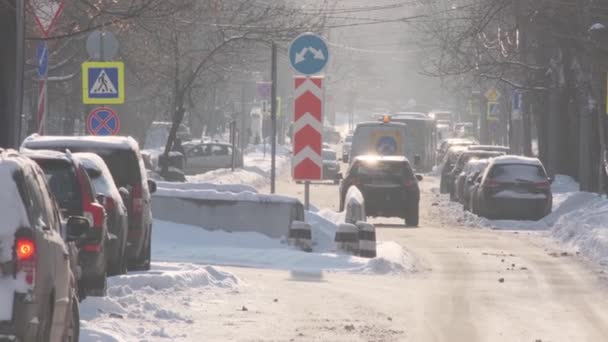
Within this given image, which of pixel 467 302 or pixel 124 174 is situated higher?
pixel 124 174

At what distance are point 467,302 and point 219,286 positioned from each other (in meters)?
2.77

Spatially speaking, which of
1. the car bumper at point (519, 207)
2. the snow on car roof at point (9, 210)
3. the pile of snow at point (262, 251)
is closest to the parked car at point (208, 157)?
the car bumper at point (519, 207)

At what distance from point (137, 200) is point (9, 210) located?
9.41 m

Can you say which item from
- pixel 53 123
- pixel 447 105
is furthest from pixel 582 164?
pixel 447 105

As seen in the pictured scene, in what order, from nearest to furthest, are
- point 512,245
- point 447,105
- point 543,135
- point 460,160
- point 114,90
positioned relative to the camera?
point 114,90, point 512,245, point 460,160, point 543,135, point 447,105

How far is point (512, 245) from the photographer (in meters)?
28.4

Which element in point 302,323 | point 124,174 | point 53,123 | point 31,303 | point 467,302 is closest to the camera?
point 31,303

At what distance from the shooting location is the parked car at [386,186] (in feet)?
112

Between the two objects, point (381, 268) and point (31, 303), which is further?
point (381, 268)

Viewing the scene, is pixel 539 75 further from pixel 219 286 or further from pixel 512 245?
pixel 219 286

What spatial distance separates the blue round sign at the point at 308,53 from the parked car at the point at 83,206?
792cm

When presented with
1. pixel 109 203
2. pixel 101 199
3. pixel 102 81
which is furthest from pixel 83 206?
pixel 102 81

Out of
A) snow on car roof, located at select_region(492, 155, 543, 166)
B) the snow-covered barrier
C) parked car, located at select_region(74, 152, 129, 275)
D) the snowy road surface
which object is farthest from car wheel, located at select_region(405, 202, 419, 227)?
parked car, located at select_region(74, 152, 129, 275)

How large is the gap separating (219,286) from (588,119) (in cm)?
2238
